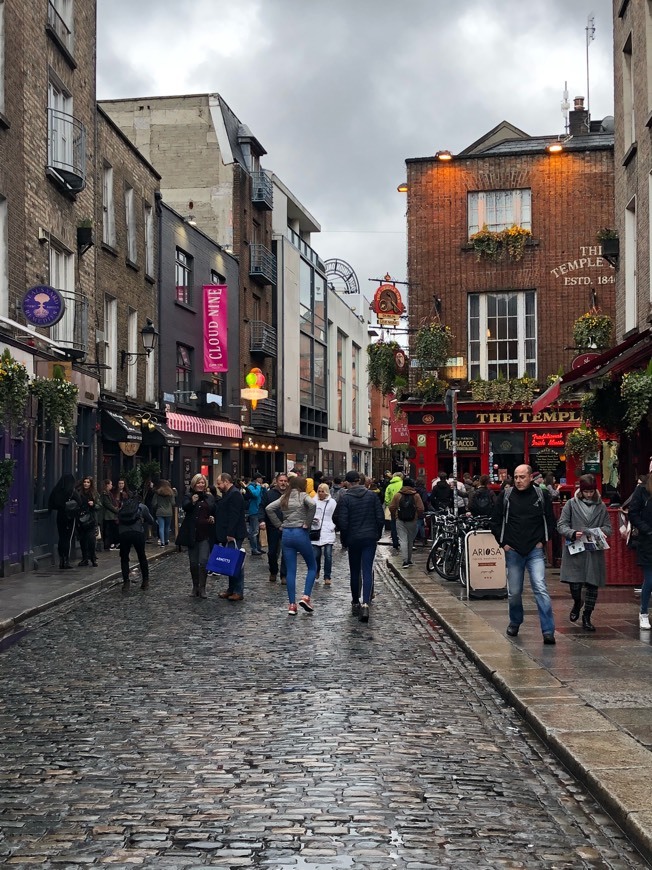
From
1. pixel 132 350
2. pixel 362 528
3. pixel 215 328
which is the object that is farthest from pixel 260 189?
pixel 362 528

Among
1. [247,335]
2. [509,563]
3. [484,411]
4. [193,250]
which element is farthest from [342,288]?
[509,563]

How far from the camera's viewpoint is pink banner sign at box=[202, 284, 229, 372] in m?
36.8

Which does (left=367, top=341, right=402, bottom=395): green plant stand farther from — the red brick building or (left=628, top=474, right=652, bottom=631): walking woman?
(left=628, top=474, right=652, bottom=631): walking woman

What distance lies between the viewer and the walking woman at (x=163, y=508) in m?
26.4

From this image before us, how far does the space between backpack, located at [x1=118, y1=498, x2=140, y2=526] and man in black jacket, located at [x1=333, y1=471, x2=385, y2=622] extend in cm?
415

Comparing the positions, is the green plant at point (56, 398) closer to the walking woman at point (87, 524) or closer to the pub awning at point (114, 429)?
the walking woman at point (87, 524)

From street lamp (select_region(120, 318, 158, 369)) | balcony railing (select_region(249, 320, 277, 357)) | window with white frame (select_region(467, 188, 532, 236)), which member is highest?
window with white frame (select_region(467, 188, 532, 236))

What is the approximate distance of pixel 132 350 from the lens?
2936 cm

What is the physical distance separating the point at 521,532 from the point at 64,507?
444 inches

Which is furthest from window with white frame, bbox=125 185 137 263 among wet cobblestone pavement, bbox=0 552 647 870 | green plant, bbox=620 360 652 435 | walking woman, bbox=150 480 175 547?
wet cobblestone pavement, bbox=0 552 647 870

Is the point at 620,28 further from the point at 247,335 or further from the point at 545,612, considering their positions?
the point at 247,335

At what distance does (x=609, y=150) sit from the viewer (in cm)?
3089

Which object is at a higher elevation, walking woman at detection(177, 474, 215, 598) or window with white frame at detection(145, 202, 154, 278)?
window with white frame at detection(145, 202, 154, 278)

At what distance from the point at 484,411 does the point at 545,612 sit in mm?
21918
